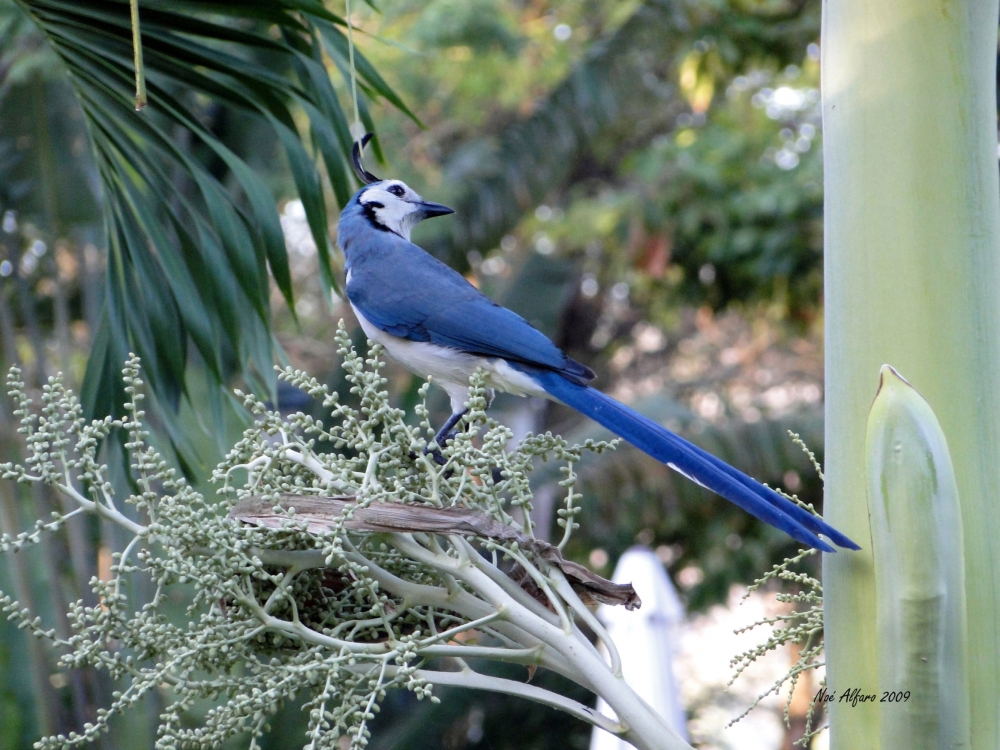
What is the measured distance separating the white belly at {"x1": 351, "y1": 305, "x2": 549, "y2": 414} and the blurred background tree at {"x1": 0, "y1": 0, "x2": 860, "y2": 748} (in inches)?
11.5

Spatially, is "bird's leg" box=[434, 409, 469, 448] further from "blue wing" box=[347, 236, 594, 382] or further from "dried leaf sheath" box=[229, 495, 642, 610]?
"dried leaf sheath" box=[229, 495, 642, 610]

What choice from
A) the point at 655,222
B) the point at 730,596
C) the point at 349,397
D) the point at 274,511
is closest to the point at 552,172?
the point at 655,222

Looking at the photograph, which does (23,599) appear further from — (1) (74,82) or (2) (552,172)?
(2) (552,172)

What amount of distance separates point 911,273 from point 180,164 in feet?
5.03

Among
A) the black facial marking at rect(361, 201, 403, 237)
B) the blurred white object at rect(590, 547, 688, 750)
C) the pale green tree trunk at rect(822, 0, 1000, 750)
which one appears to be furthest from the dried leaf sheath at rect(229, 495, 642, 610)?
the blurred white object at rect(590, 547, 688, 750)

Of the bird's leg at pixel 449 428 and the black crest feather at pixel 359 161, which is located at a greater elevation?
the black crest feather at pixel 359 161

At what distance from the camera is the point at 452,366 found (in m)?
2.53

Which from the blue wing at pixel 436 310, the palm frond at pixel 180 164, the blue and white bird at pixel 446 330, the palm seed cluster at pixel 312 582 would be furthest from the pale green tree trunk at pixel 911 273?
the palm frond at pixel 180 164

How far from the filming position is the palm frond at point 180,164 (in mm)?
2182

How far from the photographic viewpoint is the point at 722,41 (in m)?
6.85

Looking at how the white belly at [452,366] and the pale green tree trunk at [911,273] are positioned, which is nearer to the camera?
the pale green tree trunk at [911,273]

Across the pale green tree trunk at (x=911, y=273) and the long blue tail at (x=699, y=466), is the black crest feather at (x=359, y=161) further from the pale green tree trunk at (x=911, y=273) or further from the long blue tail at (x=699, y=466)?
the pale green tree trunk at (x=911, y=273)

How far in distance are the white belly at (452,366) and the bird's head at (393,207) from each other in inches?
13.7

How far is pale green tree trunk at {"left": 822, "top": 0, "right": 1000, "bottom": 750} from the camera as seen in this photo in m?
1.42
